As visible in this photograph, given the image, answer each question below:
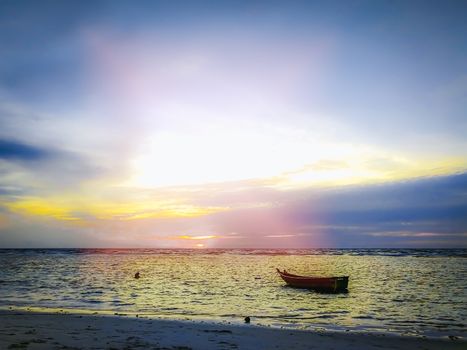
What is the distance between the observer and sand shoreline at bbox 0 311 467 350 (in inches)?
492

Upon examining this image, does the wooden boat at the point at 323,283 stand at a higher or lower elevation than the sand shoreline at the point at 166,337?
lower

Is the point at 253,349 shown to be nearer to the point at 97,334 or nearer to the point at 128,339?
the point at 128,339

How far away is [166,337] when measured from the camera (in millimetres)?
14156

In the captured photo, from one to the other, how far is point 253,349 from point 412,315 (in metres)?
16.4

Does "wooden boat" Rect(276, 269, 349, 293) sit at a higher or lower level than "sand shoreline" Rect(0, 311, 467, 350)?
lower

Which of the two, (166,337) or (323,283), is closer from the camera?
(166,337)

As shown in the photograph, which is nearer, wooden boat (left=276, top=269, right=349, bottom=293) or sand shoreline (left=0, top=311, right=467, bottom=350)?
sand shoreline (left=0, top=311, right=467, bottom=350)

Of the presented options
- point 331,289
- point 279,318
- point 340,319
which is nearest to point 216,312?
point 279,318

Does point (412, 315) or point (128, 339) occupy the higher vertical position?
→ point (128, 339)

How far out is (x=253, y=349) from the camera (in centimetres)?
1273

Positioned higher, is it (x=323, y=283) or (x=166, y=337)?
(x=166, y=337)

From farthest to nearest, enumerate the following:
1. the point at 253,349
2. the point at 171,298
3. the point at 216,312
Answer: the point at 171,298 → the point at 216,312 → the point at 253,349

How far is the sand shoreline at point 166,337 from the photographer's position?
1251 cm

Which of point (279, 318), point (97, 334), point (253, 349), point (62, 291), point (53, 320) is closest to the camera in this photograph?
point (253, 349)
